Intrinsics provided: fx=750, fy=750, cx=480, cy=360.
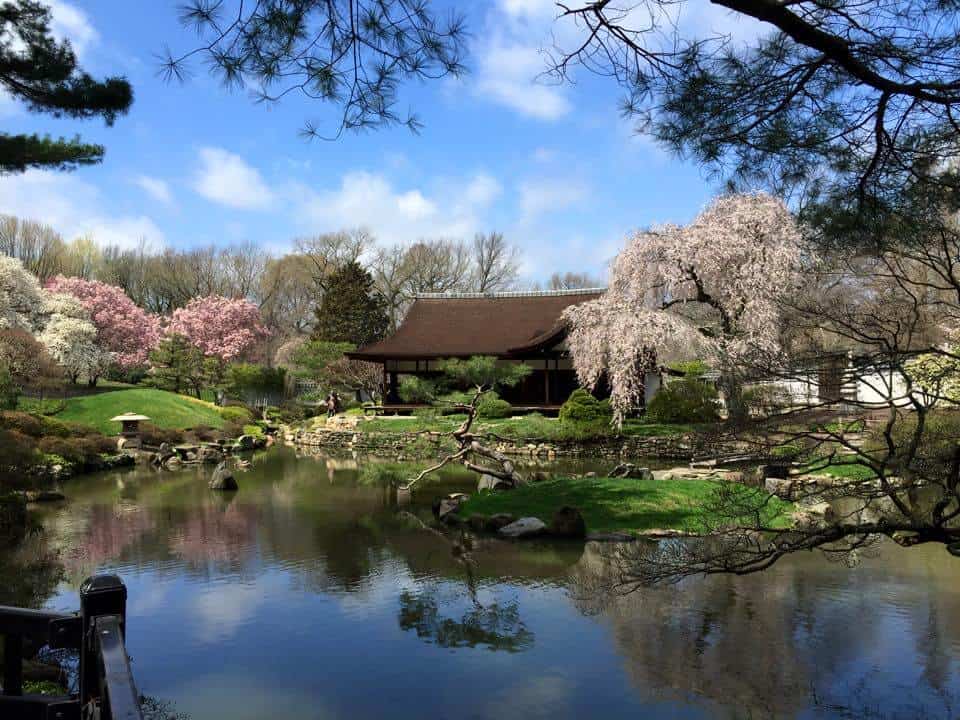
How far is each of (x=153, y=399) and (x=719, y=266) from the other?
16.4 m

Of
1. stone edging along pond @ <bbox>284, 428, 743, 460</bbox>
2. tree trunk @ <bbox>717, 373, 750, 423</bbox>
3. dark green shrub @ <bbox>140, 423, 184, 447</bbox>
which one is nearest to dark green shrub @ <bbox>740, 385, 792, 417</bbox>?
tree trunk @ <bbox>717, 373, 750, 423</bbox>

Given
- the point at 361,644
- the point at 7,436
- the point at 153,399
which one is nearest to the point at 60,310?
the point at 153,399

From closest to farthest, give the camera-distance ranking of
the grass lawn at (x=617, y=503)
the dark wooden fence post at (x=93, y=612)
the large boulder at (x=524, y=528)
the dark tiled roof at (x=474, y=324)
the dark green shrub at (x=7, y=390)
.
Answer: the dark wooden fence post at (x=93, y=612) → the large boulder at (x=524, y=528) → the grass lawn at (x=617, y=503) → the dark green shrub at (x=7, y=390) → the dark tiled roof at (x=474, y=324)

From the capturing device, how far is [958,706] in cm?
444

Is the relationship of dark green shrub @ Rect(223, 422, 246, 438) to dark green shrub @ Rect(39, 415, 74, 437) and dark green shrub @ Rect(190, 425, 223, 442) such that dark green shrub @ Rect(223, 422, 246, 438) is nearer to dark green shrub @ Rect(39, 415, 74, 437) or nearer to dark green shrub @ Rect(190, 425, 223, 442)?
dark green shrub @ Rect(190, 425, 223, 442)

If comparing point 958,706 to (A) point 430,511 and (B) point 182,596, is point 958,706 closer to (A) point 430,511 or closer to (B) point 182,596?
(B) point 182,596

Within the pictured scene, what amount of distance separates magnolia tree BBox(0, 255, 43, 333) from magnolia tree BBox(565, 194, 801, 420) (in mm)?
17620

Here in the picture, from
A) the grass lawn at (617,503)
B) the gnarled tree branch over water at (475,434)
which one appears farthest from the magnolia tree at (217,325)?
the grass lawn at (617,503)

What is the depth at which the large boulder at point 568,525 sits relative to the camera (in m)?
8.87

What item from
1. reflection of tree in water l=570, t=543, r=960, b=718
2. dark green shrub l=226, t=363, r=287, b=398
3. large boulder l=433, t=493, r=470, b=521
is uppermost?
dark green shrub l=226, t=363, r=287, b=398

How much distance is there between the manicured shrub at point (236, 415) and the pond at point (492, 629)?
14710 millimetres

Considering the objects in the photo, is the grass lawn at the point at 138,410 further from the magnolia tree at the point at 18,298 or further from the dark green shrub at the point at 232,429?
the magnolia tree at the point at 18,298

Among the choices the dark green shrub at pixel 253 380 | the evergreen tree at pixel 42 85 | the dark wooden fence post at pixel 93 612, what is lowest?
the dark wooden fence post at pixel 93 612

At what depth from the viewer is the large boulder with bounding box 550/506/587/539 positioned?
8867 mm
